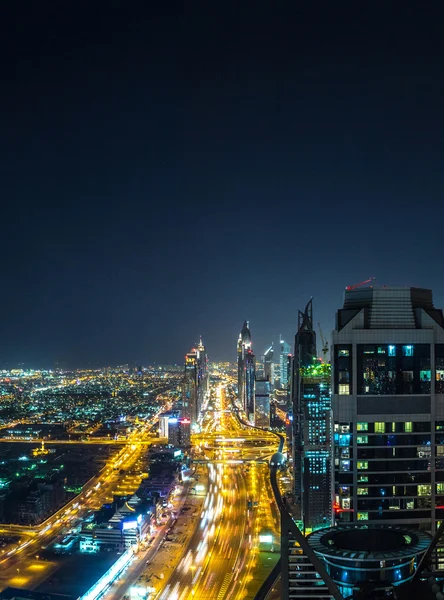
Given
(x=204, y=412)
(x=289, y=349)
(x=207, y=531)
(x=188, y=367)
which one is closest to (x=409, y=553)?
(x=207, y=531)

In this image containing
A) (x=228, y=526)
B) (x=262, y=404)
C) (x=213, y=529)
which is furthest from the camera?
(x=262, y=404)

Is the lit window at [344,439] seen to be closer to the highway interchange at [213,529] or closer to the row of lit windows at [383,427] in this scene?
the row of lit windows at [383,427]

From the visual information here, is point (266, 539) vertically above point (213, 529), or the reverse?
point (266, 539)

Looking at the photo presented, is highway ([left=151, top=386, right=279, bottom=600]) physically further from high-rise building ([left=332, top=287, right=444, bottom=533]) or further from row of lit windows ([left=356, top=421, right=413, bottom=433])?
row of lit windows ([left=356, top=421, right=413, bottom=433])

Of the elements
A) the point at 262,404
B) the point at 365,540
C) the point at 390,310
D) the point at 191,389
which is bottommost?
the point at 262,404

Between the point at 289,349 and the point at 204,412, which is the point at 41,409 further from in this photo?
the point at 289,349

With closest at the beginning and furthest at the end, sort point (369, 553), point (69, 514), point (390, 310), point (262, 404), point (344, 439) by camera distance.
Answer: point (369, 553), point (344, 439), point (390, 310), point (69, 514), point (262, 404)

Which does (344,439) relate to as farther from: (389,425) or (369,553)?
(369,553)

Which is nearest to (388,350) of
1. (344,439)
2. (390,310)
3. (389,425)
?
(390,310)
